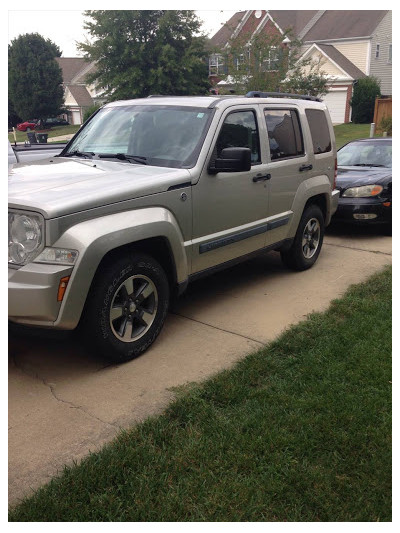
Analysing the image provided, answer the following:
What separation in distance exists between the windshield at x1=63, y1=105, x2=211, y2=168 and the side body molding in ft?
2.77

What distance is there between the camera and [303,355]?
4.03 meters

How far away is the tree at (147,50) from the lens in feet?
100

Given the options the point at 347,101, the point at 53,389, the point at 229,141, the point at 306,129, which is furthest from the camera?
the point at 347,101

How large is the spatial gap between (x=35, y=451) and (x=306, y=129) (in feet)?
15.3

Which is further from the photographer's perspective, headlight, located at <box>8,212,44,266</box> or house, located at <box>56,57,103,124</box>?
house, located at <box>56,57,103,124</box>

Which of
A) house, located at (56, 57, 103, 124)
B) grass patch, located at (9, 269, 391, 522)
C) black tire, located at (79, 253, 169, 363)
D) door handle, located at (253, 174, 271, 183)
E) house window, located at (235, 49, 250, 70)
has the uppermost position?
house, located at (56, 57, 103, 124)

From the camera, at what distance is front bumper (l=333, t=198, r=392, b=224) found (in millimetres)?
8008

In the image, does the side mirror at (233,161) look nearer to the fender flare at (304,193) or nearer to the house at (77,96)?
the fender flare at (304,193)

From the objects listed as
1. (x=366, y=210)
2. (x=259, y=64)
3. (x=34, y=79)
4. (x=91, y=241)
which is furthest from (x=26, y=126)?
(x=91, y=241)

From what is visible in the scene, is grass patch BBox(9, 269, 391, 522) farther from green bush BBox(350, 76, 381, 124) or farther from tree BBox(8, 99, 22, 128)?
tree BBox(8, 99, 22, 128)

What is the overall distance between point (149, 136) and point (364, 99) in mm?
31148

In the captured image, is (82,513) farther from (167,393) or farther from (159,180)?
(159,180)

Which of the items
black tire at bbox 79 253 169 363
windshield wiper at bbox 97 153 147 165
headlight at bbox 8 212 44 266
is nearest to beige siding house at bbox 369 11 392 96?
windshield wiper at bbox 97 153 147 165
